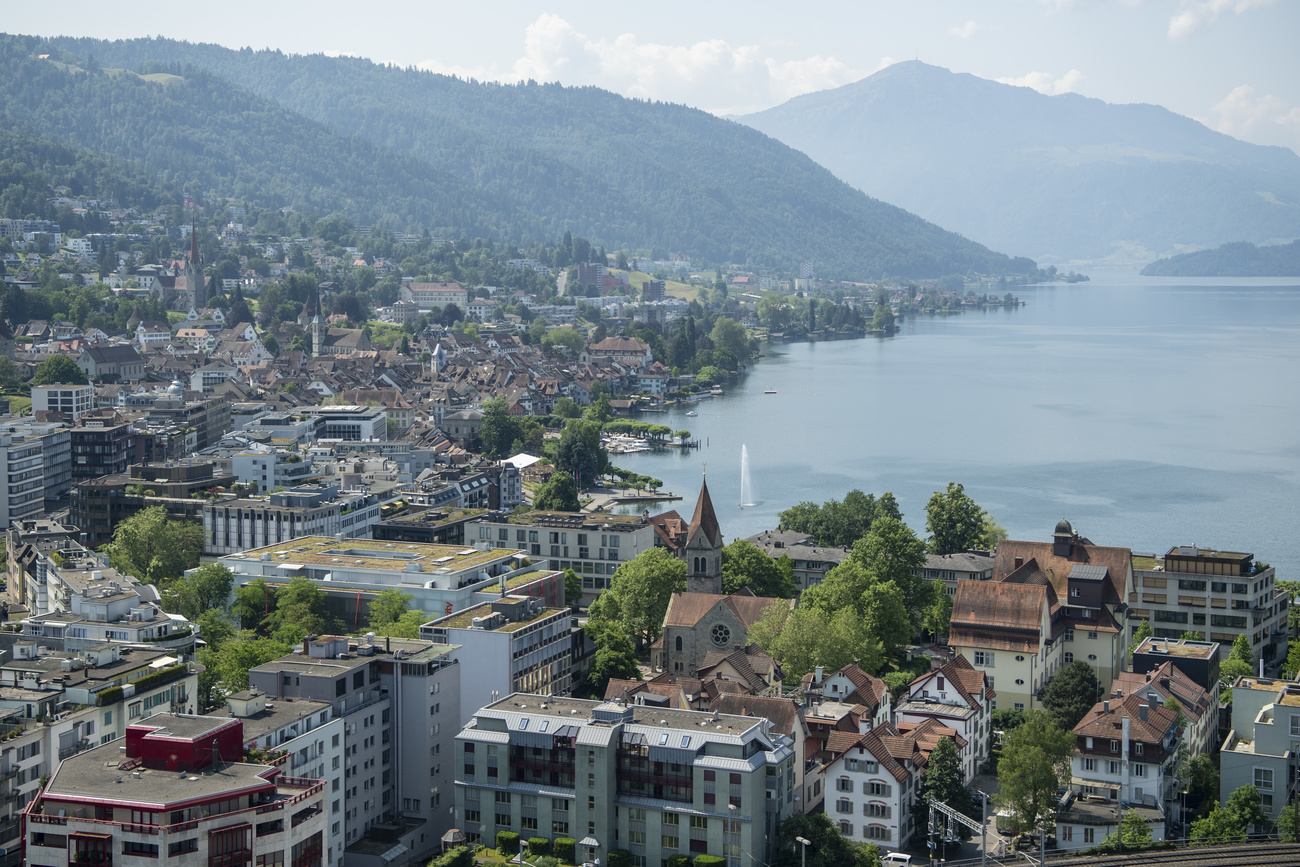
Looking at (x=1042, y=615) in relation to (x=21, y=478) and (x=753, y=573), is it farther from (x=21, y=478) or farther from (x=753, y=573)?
(x=21, y=478)

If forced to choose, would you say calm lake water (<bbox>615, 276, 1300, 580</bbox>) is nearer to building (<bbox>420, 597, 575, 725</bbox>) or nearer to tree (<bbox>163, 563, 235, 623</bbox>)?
tree (<bbox>163, 563, 235, 623</bbox>)

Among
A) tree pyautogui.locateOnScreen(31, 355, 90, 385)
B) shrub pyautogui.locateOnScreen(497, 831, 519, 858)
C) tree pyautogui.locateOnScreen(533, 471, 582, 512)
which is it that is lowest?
shrub pyautogui.locateOnScreen(497, 831, 519, 858)

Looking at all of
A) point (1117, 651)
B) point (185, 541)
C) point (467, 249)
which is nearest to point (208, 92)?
point (467, 249)

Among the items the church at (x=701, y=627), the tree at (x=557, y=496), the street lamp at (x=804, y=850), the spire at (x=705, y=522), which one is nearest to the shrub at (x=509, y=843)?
the street lamp at (x=804, y=850)

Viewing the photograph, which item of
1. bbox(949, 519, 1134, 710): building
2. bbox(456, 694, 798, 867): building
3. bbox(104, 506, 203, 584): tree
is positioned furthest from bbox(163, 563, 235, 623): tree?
bbox(949, 519, 1134, 710): building

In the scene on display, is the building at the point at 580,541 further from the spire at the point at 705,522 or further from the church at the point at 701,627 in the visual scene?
the church at the point at 701,627

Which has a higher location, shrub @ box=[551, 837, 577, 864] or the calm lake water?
the calm lake water

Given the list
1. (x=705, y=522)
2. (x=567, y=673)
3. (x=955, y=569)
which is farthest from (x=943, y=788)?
(x=955, y=569)
